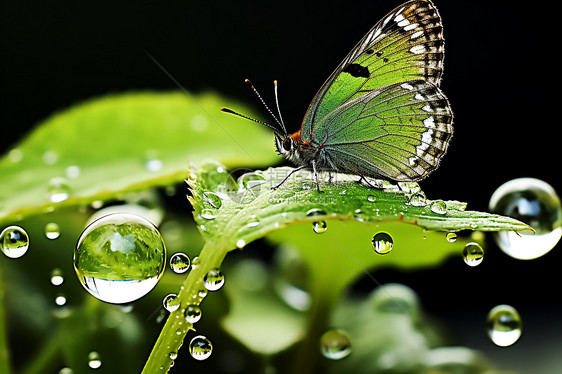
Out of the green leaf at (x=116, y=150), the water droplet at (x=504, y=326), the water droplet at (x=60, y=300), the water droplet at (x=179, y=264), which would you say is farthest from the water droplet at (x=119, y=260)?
the water droplet at (x=504, y=326)

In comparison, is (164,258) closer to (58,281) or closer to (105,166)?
(58,281)

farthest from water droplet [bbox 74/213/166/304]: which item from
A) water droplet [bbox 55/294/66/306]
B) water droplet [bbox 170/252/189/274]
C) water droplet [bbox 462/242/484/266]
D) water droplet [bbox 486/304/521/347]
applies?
water droplet [bbox 486/304/521/347]

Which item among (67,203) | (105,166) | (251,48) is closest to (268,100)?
(105,166)

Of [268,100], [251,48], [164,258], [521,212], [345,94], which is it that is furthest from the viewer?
[251,48]

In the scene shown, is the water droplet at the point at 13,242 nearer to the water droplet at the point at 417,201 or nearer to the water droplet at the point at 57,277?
the water droplet at the point at 57,277

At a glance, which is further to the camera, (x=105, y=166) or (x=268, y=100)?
(x=268, y=100)

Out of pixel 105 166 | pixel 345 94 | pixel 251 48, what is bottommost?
pixel 105 166
